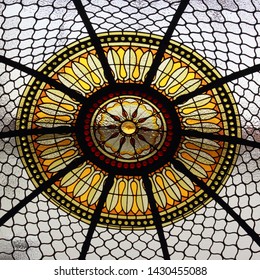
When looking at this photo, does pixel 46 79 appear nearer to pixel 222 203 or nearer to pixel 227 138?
pixel 227 138

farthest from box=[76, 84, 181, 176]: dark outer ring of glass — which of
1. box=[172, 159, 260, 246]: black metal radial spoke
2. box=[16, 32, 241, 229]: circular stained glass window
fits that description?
box=[172, 159, 260, 246]: black metal radial spoke

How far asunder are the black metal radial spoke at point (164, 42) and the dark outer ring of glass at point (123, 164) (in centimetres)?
15

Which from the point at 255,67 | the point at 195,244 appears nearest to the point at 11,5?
the point at 255,67

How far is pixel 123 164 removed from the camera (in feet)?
28.0

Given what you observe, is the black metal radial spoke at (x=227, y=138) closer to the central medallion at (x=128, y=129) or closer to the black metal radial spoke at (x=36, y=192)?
the central medallion at (x=128, y=129)

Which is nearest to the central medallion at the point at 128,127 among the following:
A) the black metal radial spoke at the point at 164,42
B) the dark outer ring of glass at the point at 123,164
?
the dark outer ring of glass at the point at 123,164

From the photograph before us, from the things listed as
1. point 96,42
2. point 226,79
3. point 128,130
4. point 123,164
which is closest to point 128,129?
point 128,130

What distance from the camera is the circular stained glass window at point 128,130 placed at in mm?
8328

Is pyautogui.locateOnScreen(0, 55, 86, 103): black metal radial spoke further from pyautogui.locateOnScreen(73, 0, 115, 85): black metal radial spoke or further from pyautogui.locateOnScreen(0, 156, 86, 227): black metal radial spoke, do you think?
pyautogui.locateOnScreen(0, 156, 86, 227): black metal radial spoke

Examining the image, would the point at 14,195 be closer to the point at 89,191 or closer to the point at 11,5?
the point at 89,191

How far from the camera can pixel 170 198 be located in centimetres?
855

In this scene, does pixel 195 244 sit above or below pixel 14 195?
below

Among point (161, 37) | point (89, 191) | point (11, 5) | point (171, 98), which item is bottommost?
point (89, 191)

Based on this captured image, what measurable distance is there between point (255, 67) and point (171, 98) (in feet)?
3.28
